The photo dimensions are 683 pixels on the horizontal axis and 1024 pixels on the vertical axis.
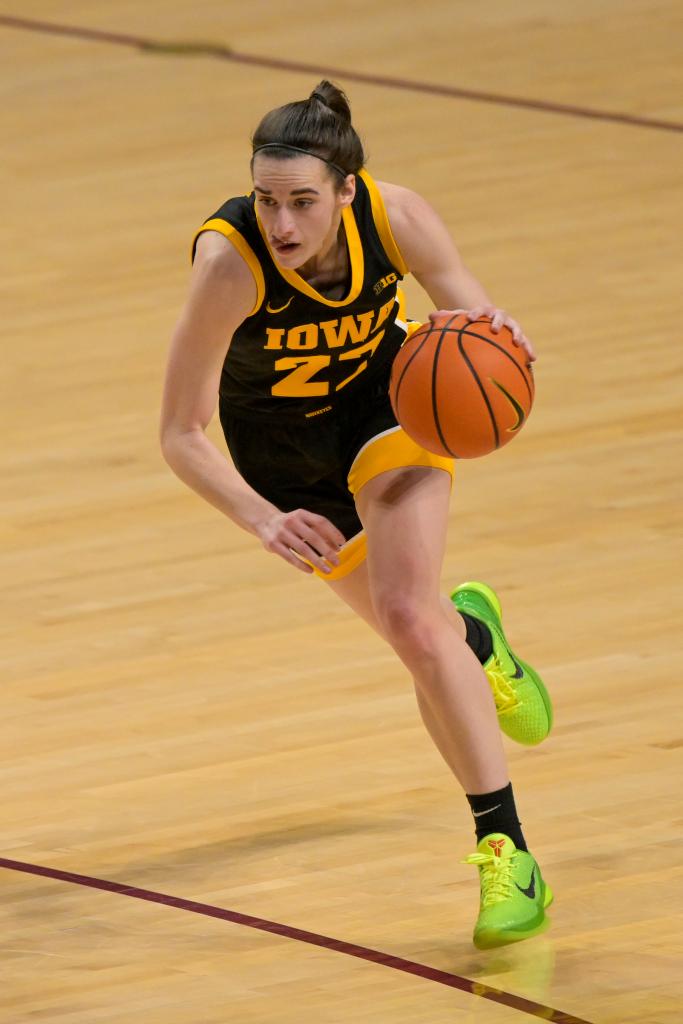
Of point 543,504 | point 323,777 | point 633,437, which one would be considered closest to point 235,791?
point 323,777

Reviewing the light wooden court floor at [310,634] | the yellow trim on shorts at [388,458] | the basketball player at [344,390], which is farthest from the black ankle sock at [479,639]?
the yellow trim on shorts at [388,458]

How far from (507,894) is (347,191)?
1.34 metres

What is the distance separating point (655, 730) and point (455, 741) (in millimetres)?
990

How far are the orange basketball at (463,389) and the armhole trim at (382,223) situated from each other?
0.67 ft

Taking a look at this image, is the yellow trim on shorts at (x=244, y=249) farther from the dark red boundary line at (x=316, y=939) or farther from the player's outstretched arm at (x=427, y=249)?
the dark red boundary line at (x=316, y=939)

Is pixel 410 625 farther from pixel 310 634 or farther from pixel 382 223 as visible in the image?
pixel 310 634

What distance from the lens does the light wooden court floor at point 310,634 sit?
4.12m

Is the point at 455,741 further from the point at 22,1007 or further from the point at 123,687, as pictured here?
the point at 123,687

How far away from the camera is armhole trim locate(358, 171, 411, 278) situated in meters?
4.27

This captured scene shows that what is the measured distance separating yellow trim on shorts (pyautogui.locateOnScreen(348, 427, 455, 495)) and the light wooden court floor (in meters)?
0.79

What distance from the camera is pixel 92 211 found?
9.72 m

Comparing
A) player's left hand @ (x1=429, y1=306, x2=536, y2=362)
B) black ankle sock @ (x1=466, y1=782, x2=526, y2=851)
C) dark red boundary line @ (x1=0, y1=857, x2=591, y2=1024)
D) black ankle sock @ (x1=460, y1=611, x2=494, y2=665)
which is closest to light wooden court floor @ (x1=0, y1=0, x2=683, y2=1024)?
dark red boundary line @ (x1=0, y1=857, x2=591, y2=1024)

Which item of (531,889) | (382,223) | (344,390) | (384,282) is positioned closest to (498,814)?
(531,889)

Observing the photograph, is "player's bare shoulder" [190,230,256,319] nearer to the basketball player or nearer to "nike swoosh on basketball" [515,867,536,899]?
the basketball player
